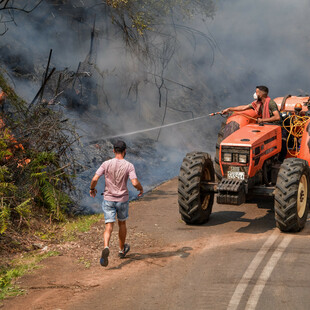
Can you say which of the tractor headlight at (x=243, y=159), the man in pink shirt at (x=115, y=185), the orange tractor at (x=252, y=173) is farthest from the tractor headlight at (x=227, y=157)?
the man in pink shirt at (x=115, y=185)

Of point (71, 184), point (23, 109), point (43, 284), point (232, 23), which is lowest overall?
point (43, 284)

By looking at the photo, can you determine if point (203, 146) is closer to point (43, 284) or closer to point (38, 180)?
point (38, 180)

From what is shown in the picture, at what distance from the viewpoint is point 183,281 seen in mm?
6961

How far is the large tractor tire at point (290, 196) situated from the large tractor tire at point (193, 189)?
134cm

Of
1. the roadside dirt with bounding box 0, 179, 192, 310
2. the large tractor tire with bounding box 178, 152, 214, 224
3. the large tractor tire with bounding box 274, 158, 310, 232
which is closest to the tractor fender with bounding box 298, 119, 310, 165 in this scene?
the large tractor tire with bounding box 274, 158, 310, 232

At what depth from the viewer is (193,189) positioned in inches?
358

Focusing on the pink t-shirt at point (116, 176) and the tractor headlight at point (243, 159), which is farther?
the tractor headlight at point (243, 159)

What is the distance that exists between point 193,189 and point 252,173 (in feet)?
3.44

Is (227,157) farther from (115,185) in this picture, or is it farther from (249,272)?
(249,272)

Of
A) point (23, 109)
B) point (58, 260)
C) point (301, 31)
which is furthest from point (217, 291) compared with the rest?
point (301, 31)

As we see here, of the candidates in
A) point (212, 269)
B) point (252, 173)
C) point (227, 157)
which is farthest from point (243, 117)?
point (212, 269)

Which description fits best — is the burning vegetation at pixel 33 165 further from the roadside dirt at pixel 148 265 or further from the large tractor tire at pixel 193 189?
the large tractor tire at pixel 193 189

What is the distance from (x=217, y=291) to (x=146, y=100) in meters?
12.0

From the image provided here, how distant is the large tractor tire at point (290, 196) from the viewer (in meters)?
8.48
